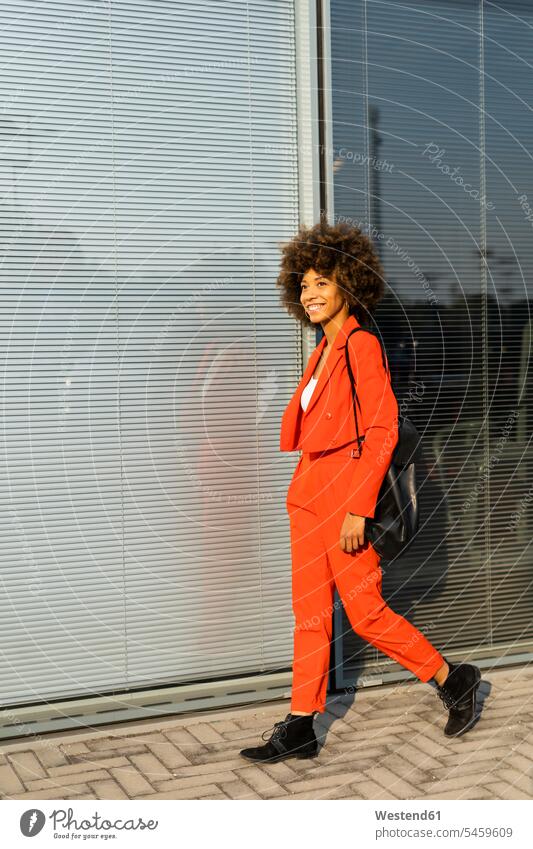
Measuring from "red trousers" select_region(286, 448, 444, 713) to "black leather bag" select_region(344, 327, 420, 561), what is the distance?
0.26ft

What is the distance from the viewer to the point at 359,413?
157 inches

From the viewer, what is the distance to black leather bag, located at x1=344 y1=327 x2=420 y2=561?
4016 mm

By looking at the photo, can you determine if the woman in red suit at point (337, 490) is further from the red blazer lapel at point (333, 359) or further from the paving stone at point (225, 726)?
the paving stone at point (225, 726)

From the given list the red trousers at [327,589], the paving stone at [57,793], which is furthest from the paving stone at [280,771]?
the paving stone at [57,793]

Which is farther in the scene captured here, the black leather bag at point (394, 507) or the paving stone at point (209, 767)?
the black leather bag at point (394, 507)

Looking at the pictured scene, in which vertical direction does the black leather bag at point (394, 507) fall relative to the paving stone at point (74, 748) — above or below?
above

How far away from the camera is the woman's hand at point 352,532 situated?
12.9ft

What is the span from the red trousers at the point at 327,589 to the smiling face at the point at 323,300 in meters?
0.55

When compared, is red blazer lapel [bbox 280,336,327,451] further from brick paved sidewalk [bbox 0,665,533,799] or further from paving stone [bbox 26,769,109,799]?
paving stone [bbox 26,769,109,799]

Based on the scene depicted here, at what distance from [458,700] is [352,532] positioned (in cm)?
87

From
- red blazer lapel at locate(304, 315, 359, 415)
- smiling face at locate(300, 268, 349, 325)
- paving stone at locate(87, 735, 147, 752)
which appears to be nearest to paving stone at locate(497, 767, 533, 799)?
paving stone at locate(87, 735, 147, 752)

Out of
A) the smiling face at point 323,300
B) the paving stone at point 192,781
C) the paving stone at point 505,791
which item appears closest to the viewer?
the paving stone at point 505,791

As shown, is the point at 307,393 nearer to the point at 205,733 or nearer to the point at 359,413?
the point at 359,413

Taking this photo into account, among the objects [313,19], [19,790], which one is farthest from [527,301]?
[19,790]
